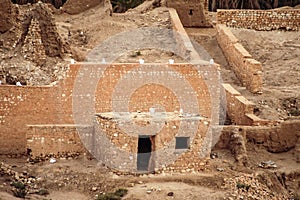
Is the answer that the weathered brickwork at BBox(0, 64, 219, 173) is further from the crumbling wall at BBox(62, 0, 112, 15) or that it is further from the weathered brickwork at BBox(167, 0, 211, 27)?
the weathered brickwork at BBox(167, 0, 211, 27)

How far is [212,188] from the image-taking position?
23234mm

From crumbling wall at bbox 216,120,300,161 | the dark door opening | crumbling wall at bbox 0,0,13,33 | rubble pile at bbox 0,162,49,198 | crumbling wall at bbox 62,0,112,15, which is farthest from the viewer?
crumbling wall at bbox 62,0,112,15

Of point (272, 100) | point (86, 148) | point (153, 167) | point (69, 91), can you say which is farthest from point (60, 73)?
point (272, 100)

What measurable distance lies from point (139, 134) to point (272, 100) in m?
7.61

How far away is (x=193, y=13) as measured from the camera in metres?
36.0

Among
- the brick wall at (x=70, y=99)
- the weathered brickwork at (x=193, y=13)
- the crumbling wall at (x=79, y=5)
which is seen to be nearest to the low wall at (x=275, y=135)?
the brick wall at (x=70, y=99)

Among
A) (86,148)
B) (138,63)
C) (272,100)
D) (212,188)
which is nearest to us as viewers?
(212,188)

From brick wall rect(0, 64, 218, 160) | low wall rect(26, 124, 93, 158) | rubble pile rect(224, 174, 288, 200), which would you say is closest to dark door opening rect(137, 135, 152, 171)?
low wall rect(26, 124, 93, 158)

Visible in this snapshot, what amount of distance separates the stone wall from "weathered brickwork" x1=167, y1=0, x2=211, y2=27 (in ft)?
2.21

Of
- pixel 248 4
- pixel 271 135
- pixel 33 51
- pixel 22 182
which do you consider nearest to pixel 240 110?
pixel 271 135

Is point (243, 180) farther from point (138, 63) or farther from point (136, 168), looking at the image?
point (138, 63)

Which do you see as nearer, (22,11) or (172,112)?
(172,112)

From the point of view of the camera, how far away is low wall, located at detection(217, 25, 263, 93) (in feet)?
102

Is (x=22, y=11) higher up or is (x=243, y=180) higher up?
(x=22, y=11)
